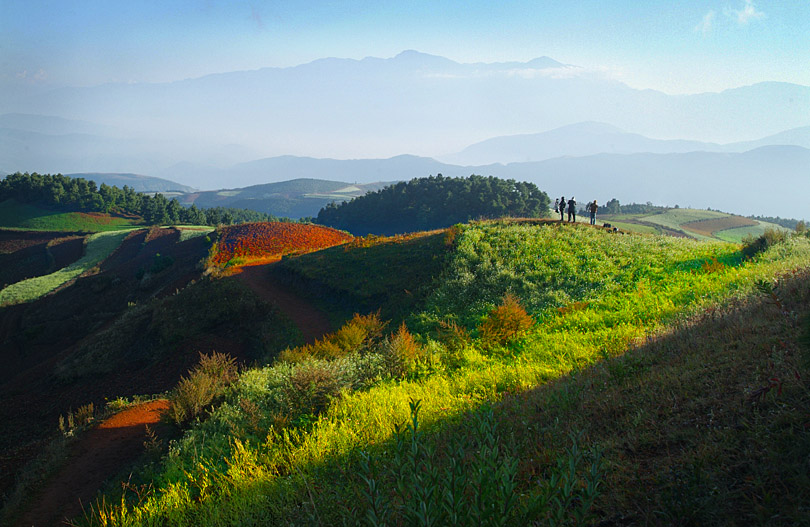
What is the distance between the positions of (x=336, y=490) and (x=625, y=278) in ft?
41.7

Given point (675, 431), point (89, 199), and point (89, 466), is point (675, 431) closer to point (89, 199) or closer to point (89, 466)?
point (89, 466)

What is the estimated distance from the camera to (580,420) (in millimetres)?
4152

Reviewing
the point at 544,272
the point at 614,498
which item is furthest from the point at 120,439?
the point at 544,272

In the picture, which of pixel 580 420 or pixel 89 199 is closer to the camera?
pixel 580 420

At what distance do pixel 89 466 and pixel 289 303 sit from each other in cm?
1149

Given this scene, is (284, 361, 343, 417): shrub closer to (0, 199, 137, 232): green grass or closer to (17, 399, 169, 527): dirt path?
(17, 399, 169, 527): dirt path

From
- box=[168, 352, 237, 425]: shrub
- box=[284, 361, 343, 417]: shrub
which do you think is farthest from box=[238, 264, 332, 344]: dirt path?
box=[284, 361, 343, 417]: shrub

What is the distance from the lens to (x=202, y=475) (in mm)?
4902

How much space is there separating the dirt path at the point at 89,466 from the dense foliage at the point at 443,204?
6186 cm

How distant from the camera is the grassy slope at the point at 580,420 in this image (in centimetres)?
271

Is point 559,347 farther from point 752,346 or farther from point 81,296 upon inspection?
point 81,296

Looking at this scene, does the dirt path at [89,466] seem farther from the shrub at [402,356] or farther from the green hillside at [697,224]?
the green hillside at [697,224]

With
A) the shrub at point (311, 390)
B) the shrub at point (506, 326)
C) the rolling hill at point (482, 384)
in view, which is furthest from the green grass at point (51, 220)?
the shrub at point (506, 326)

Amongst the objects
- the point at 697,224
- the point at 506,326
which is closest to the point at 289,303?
the point at 506,326
